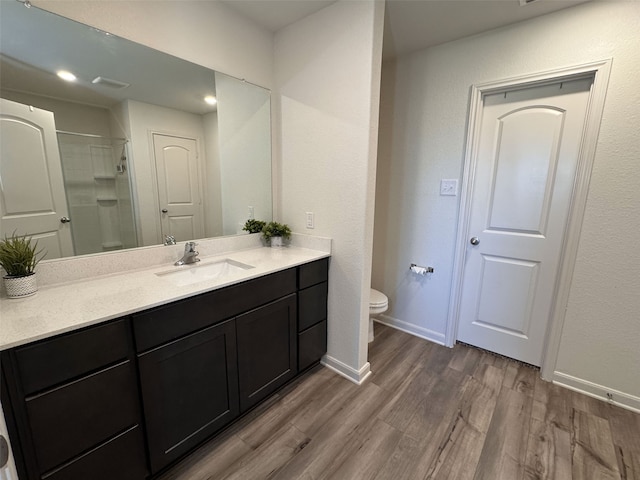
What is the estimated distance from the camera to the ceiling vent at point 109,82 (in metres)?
1.38

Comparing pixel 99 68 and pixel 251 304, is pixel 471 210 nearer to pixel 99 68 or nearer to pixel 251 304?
pixel 251 304

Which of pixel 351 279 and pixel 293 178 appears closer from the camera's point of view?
pixel 351 279

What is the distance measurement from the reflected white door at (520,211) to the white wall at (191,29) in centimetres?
168

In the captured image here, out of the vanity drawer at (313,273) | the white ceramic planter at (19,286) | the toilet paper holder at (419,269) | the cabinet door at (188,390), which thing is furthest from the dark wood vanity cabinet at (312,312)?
the white ceramic planter at (19,286)

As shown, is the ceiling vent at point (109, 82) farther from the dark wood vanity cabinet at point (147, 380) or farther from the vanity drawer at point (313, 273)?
the vanity drawer at point (313, 273)

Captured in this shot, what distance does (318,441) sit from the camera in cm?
149

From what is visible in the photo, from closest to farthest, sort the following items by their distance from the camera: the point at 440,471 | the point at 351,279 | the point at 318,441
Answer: the point at 440,471
the point at 318,441
the point at 351,279

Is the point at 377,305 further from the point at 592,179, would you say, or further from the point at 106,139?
the point at 106,139

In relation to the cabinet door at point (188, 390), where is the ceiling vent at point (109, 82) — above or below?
above

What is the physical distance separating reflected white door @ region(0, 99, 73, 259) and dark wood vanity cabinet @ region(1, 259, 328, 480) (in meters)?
0.63

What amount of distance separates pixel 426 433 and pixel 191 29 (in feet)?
8.60

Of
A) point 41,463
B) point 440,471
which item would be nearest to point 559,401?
point 440,471

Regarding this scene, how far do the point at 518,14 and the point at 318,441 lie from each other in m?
2.74

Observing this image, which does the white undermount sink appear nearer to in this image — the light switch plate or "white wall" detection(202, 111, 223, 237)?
"white wall" detection(202, 111, 223, 237)
